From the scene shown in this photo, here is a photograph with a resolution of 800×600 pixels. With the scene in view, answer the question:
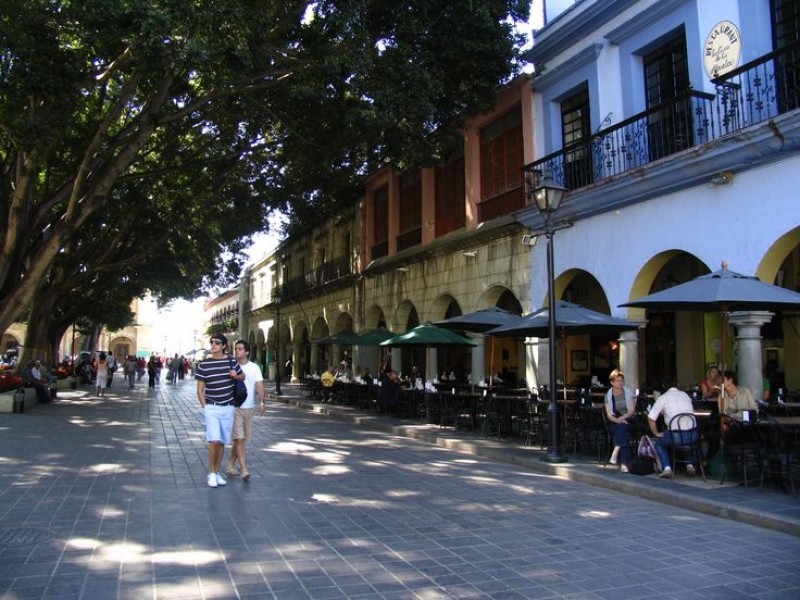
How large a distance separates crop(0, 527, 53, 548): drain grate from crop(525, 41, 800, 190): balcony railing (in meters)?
10.8

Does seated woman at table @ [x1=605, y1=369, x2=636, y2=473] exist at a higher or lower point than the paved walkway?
higher

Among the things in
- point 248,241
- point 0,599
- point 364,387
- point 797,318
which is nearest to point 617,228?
point 797,318

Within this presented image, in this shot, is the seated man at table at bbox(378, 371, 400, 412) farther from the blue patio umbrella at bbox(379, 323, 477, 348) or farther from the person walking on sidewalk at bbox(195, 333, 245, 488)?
the person walking on sidewalk at bbox(195, 333, 245, 488)

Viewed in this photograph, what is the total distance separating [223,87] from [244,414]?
243 inches

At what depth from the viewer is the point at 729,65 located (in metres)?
10.6

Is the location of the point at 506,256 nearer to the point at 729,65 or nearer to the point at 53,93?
the point at 729,65

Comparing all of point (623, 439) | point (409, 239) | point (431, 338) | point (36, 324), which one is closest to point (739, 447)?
point (623, 439)

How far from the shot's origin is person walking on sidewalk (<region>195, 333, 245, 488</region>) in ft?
24.9

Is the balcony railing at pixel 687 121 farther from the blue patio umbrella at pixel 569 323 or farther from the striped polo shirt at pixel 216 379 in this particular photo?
the striped polo shirt at pixel 216 379

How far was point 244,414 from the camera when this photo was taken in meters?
8.19

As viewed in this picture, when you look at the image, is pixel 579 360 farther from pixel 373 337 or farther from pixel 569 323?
pixel 569 323

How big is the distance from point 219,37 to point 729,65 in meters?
8.38

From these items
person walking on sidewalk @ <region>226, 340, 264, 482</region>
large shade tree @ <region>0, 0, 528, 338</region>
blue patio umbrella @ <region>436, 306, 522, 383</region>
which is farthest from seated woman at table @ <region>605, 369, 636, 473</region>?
large shade tree @ <region>0, 0, 528, 338</region>

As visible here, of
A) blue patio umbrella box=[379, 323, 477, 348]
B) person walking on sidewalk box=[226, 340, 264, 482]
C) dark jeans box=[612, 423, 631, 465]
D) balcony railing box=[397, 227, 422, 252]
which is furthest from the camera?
balcony railing box=[397, 227, 422, 252]
